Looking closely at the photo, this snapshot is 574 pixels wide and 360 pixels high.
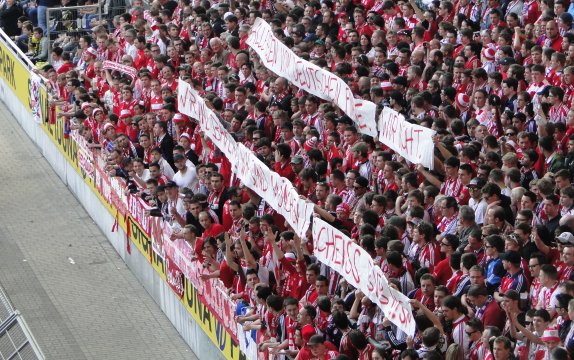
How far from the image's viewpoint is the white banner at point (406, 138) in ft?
48.1

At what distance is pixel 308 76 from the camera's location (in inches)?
695

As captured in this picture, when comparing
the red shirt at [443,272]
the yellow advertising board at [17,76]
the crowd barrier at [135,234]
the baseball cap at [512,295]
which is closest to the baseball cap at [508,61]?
A: the red shirt at [443,272]

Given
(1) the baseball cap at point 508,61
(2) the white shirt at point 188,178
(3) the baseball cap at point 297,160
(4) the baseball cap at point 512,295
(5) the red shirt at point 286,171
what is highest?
(1) the baseball cap at point 508,61

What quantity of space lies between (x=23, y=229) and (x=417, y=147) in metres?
7.95

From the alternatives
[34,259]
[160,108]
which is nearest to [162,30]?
[160,108]

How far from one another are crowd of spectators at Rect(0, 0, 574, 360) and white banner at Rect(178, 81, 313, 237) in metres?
0.23

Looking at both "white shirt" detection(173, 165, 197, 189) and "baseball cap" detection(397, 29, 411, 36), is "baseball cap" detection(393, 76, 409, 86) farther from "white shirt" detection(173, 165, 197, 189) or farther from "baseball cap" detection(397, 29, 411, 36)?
"white shirt" detection(173, 165, 197, 189)

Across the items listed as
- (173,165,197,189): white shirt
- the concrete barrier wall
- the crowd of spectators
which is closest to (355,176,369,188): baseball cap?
the crowd of spectators

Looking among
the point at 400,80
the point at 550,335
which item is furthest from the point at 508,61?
the point at 550,335

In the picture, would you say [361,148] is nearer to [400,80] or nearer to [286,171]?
[286,171]

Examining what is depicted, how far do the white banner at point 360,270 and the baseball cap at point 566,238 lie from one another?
1.59 meters

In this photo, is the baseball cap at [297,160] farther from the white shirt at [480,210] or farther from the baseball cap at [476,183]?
the white shirt at [480,210]

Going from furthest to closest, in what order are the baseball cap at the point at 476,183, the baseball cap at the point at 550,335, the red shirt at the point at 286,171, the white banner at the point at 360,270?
the red shirt at the point at 286,171 < the baseball cap at the point at 476,183 < the white banner at the point at 360,270 < the baseball cap at the point at 550,335

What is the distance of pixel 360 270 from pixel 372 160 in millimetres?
2999
